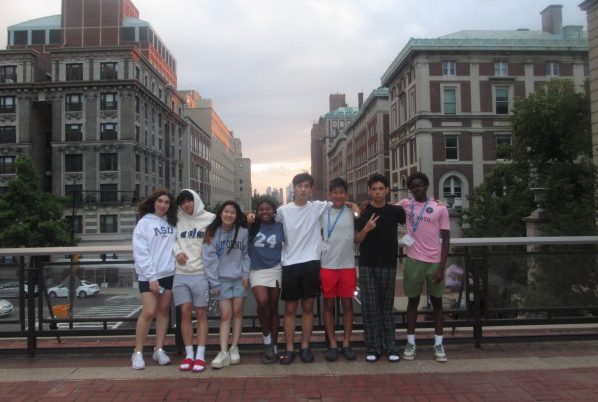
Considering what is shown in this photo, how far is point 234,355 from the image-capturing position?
5.23 metres

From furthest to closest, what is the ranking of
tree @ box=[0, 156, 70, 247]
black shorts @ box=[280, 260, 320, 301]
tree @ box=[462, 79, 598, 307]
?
1. tree @ box=[0, 156, 70, 247]
2. tree @ box=[462, 79, 598, 307]
3. black shorts @ box=[280, 260, 320, 301]

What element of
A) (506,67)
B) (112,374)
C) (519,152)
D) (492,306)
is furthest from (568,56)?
(112,374)

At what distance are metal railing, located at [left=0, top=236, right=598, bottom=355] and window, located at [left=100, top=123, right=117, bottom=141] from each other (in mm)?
49248

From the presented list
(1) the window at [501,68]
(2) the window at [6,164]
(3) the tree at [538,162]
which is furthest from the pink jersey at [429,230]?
(2) the window at [6,164]

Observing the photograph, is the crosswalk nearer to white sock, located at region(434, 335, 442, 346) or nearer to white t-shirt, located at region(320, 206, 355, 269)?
white t-shirt, located at region(320, 206, 355, 269)

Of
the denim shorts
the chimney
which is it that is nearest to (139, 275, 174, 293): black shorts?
the denim shorts

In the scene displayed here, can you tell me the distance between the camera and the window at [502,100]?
4719cm

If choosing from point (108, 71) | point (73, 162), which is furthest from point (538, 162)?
point (73, 162)

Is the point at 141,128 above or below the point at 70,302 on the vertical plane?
above

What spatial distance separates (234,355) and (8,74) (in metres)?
58.5

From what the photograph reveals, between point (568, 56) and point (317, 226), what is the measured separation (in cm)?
5096

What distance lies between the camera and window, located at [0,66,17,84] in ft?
173

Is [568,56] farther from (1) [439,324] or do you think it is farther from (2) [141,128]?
(1) [439,324]

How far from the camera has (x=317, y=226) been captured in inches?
209
